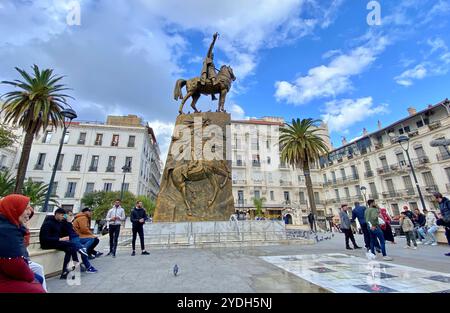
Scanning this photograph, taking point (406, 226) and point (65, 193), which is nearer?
point (406, 226)

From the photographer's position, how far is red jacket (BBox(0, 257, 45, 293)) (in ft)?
6.56

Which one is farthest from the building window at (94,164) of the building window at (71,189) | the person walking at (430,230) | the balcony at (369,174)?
the balcony at (369,174)

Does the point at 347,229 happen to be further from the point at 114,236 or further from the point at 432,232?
the point at 114,236

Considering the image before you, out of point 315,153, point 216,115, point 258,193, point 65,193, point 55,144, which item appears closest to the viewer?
point 216,115

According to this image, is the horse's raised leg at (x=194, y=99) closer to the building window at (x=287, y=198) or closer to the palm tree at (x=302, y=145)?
the palm tree at (x=302, y=145)

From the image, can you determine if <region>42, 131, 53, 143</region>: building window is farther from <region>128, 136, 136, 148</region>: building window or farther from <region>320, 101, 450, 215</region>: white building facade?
<region>320, 101, 450, 215</region>: white building facade

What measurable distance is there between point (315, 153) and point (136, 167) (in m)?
26.6

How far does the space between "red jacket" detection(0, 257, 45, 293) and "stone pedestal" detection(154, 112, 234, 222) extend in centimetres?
886

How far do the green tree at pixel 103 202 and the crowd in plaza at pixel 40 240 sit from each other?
19672 millimetres
